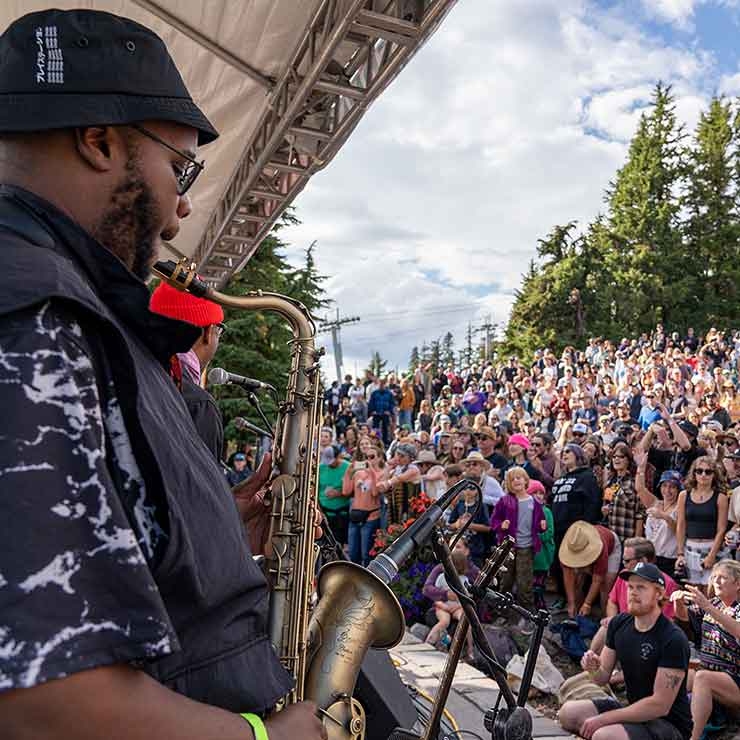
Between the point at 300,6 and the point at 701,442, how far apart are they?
7307 mm

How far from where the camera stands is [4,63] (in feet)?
3.96

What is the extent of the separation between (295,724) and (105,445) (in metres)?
0.57

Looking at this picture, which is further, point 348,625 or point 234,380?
point 234,380

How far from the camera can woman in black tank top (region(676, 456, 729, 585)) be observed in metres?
7.10

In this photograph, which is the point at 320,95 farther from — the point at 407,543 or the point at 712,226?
the point at 712,226

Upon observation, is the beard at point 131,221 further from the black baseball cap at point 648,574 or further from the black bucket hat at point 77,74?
the black baseball cap at point 648,574

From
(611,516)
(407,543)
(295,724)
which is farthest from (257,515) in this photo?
(611,516)

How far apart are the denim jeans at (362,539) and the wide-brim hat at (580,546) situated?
2767 millimetres

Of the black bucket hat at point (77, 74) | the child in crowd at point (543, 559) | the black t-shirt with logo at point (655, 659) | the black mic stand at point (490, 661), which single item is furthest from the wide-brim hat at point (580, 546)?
the black bucket hat at point (77, 74)

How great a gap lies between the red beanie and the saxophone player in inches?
50.1

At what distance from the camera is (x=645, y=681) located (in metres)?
5.48

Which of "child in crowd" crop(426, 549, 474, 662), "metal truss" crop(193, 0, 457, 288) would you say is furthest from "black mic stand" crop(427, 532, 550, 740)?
"child in crowd" crop(426, 549, 474, 662)

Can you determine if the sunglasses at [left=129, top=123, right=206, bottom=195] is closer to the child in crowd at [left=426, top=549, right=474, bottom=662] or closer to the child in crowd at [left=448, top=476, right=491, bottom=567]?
the child in crowd at [left=426, top=549, right=474, bottom=662]

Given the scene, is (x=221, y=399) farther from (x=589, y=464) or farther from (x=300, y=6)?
(x=300, y=6)
